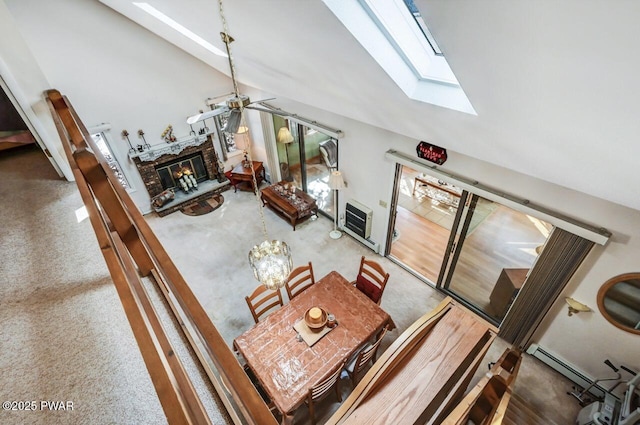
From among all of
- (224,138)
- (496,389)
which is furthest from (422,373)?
(224,138)

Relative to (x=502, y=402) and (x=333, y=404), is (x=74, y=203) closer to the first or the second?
(x=333, y=404)

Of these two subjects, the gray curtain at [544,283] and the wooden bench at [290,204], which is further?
the wooden bench at [290,204]

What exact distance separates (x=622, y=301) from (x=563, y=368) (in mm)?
1227

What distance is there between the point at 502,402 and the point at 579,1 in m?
2.92

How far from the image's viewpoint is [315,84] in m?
3.38

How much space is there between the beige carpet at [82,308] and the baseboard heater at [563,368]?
10cm

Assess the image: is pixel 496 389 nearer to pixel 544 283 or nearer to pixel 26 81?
pixel 544 283

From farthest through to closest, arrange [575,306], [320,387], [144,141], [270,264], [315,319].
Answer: [144,141]
[315,319]
[575,306]
[270,264]
[320,387]

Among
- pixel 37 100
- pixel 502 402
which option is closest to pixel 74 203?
pixel 37 100

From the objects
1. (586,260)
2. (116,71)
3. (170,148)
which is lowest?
(170,148)

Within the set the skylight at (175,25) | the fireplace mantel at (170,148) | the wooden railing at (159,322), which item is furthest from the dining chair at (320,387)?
the fireplace mantel at (170,148)

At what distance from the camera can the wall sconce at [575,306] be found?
10.3 ft

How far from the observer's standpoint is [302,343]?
10.7ft

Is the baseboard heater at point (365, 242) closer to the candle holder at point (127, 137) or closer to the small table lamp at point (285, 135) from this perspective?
the small table lamp at point (285, 135)
